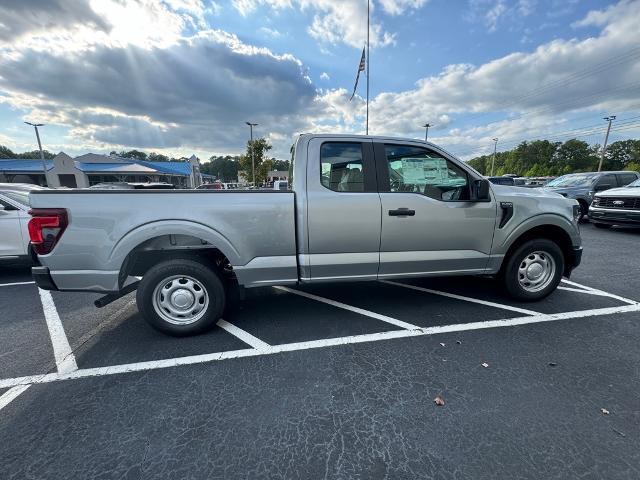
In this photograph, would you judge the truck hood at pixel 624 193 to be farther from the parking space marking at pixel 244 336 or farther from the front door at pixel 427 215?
the parking space marking at pixel 244 336

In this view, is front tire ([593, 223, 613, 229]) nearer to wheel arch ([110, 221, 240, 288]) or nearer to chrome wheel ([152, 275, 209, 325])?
wheel arch ([110, 221, 240, 288])

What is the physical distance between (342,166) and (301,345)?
1.98 m

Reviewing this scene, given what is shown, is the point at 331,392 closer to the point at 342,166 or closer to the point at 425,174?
the point at 342,166

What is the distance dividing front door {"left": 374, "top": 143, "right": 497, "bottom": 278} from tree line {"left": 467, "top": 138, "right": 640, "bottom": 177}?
276 ft

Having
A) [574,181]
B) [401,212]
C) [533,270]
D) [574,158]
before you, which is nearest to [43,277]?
[401,212]

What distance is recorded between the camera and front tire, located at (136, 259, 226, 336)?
121 inches

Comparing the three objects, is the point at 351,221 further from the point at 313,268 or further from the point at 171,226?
the point at 171,226

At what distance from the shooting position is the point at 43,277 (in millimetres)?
2904

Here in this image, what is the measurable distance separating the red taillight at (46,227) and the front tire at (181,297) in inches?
33.4

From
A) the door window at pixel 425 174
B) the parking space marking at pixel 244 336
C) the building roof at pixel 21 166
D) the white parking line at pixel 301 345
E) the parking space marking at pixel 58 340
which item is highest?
the building roof at pixel 21 166

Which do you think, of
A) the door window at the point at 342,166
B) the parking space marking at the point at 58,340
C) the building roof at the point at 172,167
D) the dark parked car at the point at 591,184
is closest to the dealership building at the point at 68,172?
the building roof at the point at 172,167

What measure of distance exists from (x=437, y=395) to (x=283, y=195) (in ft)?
7.43

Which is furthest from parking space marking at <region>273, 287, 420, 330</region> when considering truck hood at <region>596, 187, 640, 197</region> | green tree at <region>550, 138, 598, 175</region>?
green tree at <region>550, 138, 598, 175</region>

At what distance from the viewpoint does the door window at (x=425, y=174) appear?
346 centimetres
